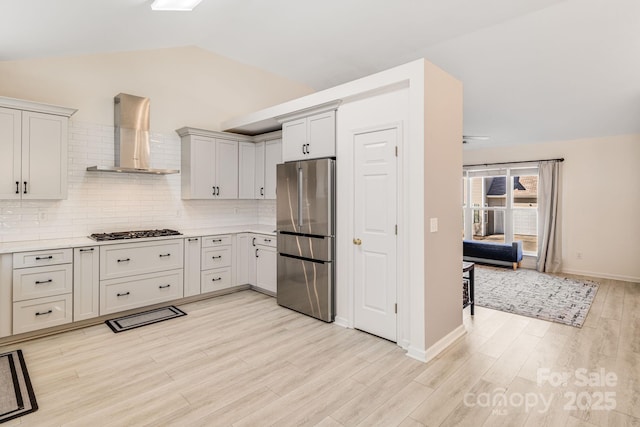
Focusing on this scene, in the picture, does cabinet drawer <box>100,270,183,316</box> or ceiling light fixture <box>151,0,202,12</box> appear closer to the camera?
ceiling light fixture <box>151,0,202,12</box>

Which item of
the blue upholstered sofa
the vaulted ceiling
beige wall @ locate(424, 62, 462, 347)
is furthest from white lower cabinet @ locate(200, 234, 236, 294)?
the blue upholstered sofa

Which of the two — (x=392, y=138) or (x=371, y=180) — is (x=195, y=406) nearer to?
(x=371, y=180)

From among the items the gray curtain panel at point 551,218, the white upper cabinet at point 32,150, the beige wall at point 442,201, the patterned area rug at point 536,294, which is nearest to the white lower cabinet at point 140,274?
the white upper cabinet at point 32,150

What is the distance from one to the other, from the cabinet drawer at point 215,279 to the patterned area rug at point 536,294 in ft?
11.2

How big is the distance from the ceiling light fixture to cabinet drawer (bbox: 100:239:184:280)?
2.46 m

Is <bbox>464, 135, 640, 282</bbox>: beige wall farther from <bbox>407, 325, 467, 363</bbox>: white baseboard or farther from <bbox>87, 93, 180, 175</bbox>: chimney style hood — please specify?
<bbox>87, 93, 180, 175</bbox>: chimney style hood

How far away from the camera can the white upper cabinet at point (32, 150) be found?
10.8 feet

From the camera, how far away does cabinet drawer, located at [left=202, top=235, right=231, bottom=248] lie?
4539 millimetres

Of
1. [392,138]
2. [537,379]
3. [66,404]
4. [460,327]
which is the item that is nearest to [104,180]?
[66,404]

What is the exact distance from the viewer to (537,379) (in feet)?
8.56

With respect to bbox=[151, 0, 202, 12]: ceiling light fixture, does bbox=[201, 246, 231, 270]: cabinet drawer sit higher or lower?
lower

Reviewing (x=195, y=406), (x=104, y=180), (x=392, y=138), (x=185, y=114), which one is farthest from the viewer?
(x=185, y=114)

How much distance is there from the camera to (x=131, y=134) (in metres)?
4.21

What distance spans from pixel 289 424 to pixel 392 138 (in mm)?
2403
